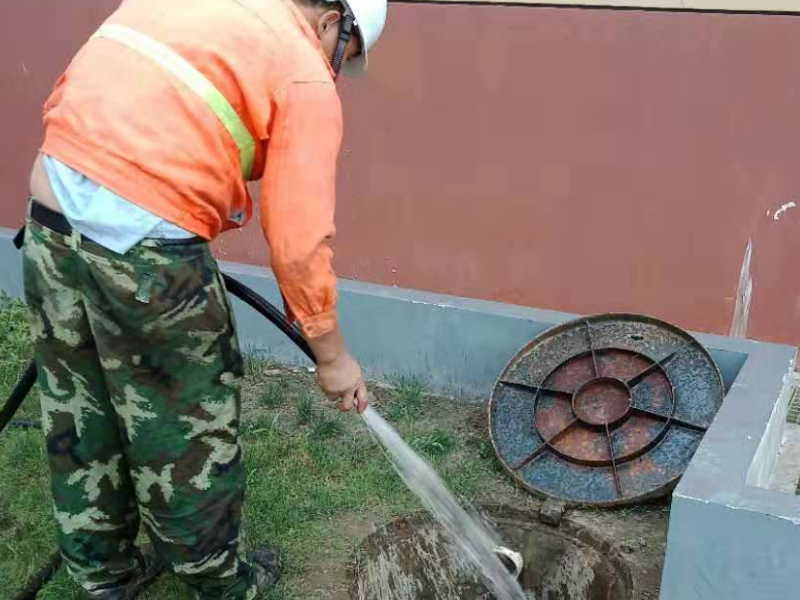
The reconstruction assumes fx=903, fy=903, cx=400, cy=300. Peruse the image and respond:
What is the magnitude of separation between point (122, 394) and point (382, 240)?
2.96 metres

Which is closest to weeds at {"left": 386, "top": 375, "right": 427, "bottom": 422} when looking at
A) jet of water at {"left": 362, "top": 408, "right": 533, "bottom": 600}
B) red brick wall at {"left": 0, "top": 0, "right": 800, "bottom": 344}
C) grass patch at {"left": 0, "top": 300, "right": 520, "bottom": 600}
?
grass patch at {"left": 0, "top": 300, "right": 520, "bottom": 600}

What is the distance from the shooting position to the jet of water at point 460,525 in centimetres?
317

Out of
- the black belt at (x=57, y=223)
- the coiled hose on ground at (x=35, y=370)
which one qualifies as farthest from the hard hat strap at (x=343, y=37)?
the coiled hose on ground at (x=35, y=370)

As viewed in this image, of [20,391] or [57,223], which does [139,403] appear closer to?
[57,223]

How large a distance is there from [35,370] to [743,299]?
10.7 feet

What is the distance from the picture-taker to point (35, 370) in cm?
271

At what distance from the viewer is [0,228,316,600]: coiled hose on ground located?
8.56 ft

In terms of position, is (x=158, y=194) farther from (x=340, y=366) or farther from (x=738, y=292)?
(x=738, y=292)

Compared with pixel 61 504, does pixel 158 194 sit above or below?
above

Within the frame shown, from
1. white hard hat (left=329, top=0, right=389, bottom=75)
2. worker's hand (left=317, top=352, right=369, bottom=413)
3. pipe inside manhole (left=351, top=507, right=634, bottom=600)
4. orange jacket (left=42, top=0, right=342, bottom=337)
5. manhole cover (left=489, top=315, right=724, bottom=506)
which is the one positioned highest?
white hard hat (left=329, top=0, right=389, bottom=75)

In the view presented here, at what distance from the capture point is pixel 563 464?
360 cm

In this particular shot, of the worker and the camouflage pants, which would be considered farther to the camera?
the camouflage pants

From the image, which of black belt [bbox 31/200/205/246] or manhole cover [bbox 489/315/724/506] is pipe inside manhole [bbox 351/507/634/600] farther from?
black belt [bbox 31/200/205/246]

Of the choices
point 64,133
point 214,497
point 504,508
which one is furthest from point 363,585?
point 64,133
